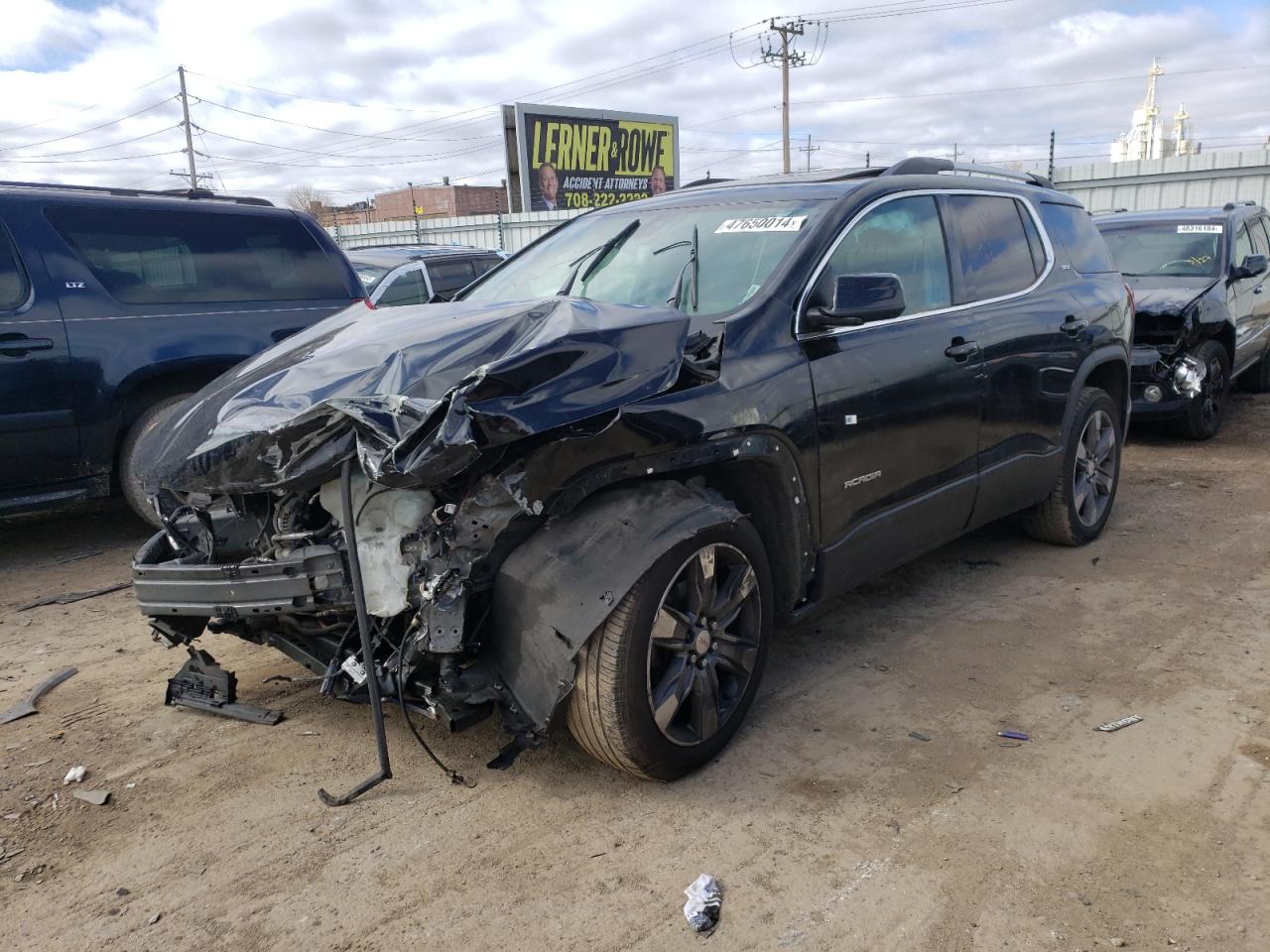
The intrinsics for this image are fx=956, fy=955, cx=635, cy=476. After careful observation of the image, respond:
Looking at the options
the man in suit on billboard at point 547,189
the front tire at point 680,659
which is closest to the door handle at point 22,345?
the front tire at point 680,659

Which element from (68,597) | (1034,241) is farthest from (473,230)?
(1034,241)

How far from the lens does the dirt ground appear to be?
2.42m

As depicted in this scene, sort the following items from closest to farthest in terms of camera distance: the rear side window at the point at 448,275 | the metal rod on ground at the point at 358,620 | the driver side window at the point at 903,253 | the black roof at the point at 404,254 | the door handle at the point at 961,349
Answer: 1. the metal rod on ground at the point at 358,620
2. the driver side window at the point at 903,253
3. the door handle at the point at 961,349
4. the rear side window at the point at 448,275
5. the black roof at the point at 404,254

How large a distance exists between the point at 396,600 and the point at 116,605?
9.00 ft

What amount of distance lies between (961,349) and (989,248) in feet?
2.37

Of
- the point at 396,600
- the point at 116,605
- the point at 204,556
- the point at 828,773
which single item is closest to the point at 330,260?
the point at 116,605

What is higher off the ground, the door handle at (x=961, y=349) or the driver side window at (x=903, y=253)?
the driver side window at (x=903, y=253)

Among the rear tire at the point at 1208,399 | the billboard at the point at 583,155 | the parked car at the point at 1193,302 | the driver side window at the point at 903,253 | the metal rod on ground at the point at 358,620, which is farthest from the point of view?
the billboard at the point at 583,155

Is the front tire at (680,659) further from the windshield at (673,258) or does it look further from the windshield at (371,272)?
the windshield at (371,272)

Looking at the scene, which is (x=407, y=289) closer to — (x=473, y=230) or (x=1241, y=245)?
(x=1241, y=245)

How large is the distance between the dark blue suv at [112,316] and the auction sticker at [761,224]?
10.3 feet

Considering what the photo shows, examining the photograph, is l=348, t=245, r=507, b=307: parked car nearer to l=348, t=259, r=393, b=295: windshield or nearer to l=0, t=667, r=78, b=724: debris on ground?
l=348, t=259, r=393, b=295: windshield

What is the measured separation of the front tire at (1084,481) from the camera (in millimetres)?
5035

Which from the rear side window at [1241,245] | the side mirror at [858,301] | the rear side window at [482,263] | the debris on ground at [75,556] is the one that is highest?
the rear side window at [482,263]
